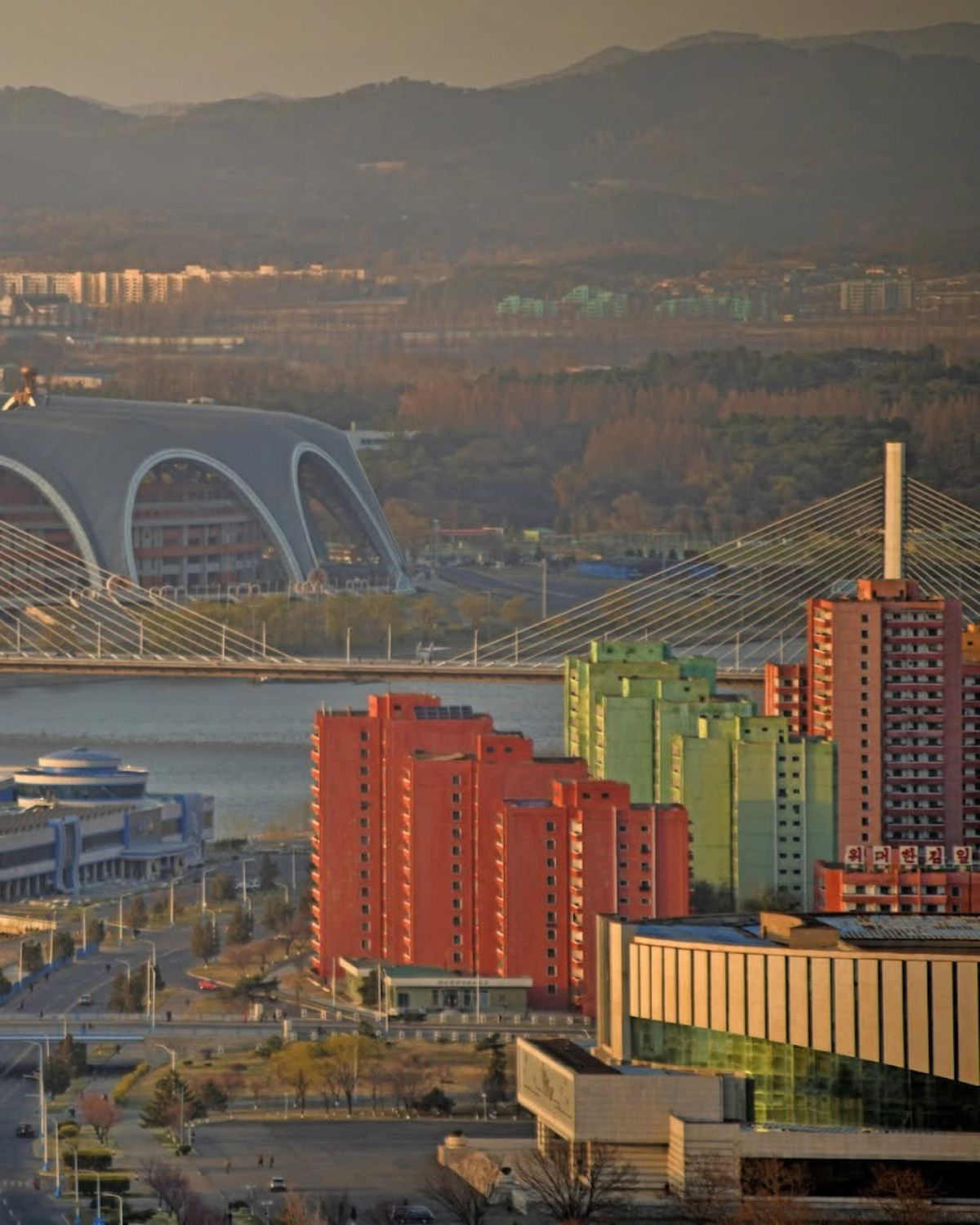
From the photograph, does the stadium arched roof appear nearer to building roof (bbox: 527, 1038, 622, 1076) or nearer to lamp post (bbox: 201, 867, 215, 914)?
lamp post (bbox: 201, 867, 215, 914)

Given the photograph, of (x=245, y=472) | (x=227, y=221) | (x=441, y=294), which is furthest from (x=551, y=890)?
(x=227, y=221)

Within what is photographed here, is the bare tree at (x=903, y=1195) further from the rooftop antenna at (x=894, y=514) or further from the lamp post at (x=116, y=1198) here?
the rooftop antenna at (x=894, y=514)

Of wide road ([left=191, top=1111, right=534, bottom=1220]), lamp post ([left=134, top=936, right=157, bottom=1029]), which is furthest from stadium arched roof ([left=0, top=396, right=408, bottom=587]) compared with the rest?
wide road ([left=191, top=1111, right=534, bottom=1220])

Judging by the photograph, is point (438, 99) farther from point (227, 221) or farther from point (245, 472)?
point (245, 472)

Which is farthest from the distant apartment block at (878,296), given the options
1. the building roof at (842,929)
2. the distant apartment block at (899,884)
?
the building roof at (842,929)

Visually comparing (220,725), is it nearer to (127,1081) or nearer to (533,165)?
(127,1081)
